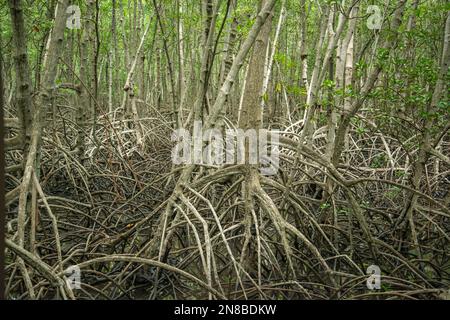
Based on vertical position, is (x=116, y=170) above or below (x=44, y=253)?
above

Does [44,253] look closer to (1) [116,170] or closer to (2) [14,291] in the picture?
(2) [14,291]

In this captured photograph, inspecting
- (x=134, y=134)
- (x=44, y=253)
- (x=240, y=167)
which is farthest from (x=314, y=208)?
(x=134, y=134)

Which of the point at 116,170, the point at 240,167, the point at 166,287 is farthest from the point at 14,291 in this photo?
the point at 116,170

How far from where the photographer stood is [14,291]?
8.34 ft

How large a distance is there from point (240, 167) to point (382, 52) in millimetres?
1180

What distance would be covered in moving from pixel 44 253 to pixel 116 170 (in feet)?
7.34
